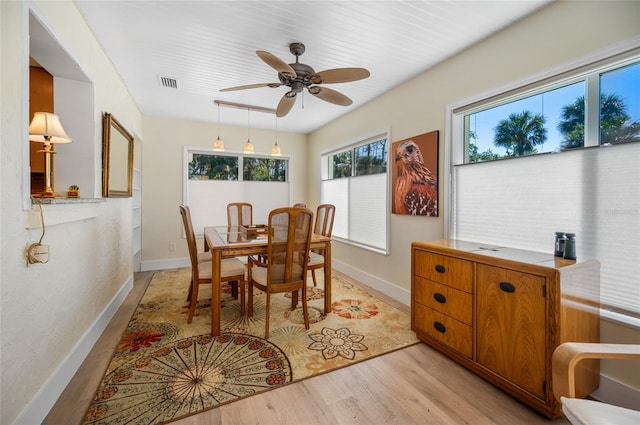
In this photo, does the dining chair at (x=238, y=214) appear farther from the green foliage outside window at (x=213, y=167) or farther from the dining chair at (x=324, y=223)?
the dining chair at (x=324, y=223)

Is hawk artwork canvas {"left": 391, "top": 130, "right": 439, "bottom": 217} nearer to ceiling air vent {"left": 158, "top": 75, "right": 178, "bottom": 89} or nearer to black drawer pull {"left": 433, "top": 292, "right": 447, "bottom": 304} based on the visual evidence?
black drawer pull {"left": 433, "top": 292, "right": 447, "bottom": 304}

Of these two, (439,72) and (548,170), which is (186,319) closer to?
(548,170)

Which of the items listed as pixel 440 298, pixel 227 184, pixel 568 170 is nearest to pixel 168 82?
pixel 227 184

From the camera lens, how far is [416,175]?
2.98 metres

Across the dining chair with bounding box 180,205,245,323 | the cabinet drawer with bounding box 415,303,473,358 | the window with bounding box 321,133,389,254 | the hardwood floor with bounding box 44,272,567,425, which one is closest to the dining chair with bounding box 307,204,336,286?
the window with bounding box 321,133,389,254

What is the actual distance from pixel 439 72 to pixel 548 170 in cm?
142

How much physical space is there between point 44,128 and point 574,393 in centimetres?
300

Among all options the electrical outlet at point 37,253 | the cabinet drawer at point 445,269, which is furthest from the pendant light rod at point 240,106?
the cabinet drawer at point 445,269

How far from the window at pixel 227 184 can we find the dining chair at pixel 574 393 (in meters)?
4.75

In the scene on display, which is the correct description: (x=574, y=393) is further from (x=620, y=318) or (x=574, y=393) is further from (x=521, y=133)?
(x=521, y=133)

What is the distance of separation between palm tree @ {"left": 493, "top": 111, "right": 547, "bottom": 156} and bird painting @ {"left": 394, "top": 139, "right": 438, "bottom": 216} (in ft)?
2.16

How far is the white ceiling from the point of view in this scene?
1.92 metres

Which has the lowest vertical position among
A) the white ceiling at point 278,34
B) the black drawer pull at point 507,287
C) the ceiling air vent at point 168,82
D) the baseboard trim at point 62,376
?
the baseboard trim at point 62,376

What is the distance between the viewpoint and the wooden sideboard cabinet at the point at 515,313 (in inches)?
57.2
